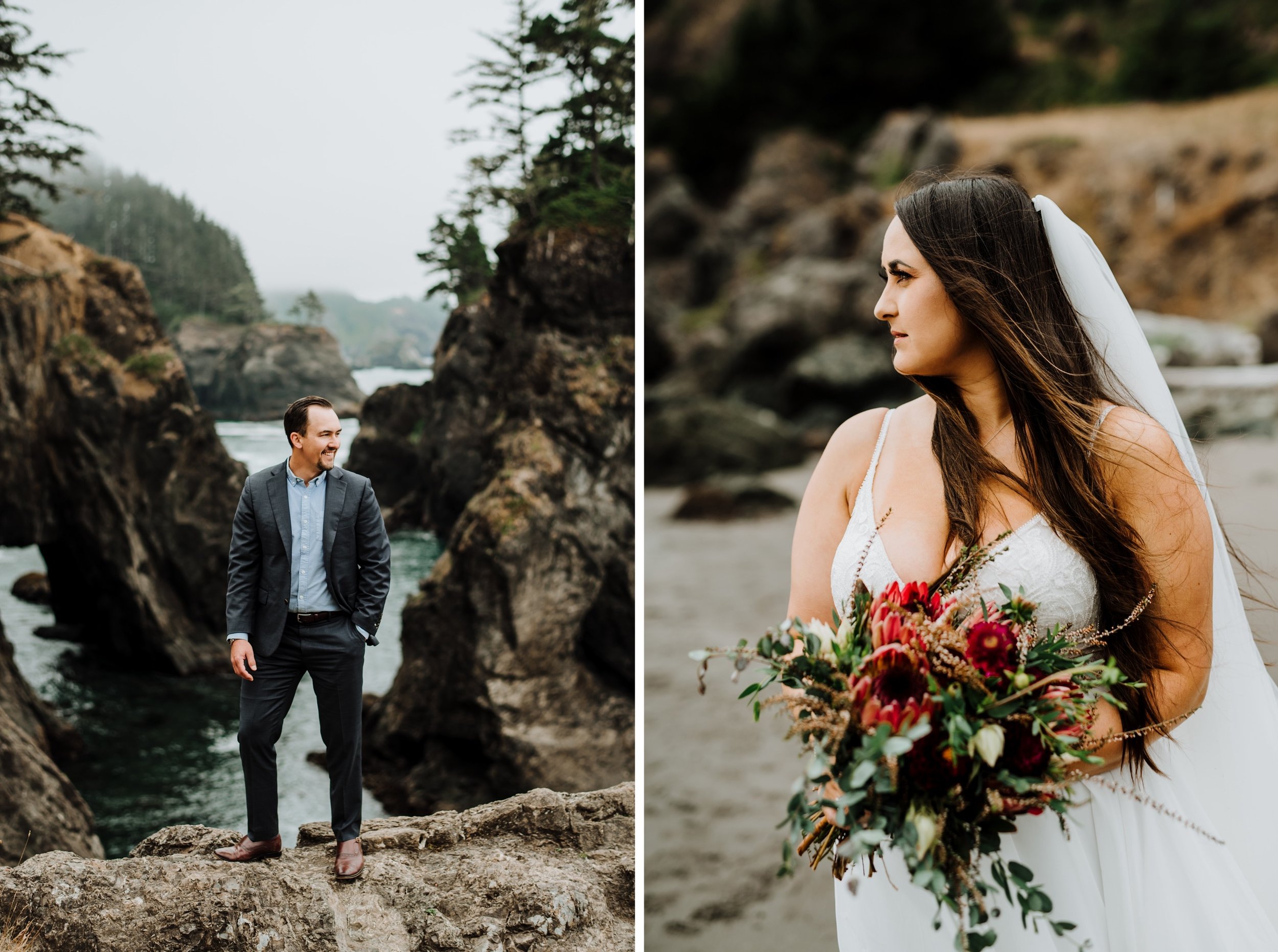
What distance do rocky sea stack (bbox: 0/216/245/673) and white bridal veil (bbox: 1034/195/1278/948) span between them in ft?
7.80

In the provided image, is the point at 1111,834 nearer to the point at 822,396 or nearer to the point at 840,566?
the point at 840,566

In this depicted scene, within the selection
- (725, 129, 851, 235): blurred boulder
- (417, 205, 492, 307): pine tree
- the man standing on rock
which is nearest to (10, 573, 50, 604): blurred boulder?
the man standing on rock

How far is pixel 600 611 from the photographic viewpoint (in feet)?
12.3

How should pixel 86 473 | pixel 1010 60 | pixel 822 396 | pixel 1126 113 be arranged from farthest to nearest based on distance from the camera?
pixel 1010 60, pixel 1126 113, pixel 822 396, pixel 86 473

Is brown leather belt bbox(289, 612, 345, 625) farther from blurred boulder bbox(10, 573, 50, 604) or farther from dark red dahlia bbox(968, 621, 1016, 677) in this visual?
dark red dahlia bbox(968, 621, 1016, 677)

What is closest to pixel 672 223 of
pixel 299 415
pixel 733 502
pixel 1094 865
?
pixel 733 502

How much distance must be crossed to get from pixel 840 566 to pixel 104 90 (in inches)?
107

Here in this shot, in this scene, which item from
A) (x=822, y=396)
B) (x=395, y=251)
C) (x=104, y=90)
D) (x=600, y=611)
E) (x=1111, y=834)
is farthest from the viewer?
(x=822, y=396)

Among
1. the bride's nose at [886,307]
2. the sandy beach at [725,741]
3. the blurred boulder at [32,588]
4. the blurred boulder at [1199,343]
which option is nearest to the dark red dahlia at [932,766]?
the bride's nose at [886,307]

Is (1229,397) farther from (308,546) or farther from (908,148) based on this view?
(308,546)

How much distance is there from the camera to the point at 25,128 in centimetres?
271

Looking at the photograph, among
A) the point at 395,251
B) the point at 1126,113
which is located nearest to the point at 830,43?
the point at 1126,113

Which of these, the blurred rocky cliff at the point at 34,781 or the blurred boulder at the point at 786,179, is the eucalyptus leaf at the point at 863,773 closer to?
the blurred rocky cliff at the point at 34,781

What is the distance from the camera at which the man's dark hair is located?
2469mm
